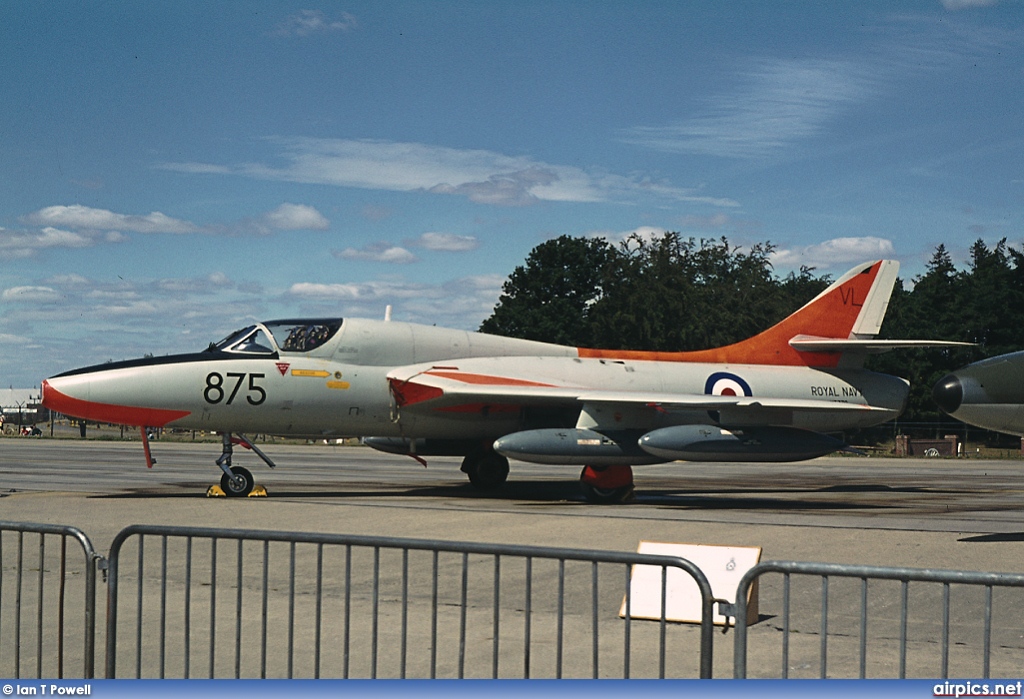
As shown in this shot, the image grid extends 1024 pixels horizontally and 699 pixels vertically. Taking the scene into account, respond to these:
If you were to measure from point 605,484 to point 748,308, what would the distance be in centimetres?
5570

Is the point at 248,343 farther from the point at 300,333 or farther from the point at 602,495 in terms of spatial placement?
the point at 602,495

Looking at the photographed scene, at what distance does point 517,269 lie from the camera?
283 feet

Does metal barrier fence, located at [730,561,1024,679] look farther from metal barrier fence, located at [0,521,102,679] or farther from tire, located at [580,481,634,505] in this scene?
tire, located at [580,481,634,505]

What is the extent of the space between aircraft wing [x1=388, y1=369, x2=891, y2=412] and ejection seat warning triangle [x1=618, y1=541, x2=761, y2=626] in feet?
32.1

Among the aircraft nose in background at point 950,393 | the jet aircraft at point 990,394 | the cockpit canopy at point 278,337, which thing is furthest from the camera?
the cockpit canopy at point 278,337

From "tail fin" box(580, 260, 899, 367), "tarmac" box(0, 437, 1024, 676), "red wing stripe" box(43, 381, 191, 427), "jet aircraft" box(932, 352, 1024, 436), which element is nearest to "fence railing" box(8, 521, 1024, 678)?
"tarmac" box(0, 437, 1024, 676)

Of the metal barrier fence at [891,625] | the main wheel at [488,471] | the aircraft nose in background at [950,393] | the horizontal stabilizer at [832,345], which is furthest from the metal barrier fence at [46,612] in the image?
the horizontal stabilizer at [832,345]

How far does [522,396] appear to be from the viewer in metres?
A: 18.1

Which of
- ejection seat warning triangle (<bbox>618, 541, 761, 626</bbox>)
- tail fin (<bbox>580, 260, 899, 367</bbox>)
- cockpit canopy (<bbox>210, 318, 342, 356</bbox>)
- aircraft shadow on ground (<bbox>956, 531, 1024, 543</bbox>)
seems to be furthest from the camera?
tail fin (<bbox>580, 260, 899, 367</bbox>)

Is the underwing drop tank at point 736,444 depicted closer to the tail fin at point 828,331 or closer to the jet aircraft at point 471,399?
the jet aircraft at point 471,399

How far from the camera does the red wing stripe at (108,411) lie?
16.8m

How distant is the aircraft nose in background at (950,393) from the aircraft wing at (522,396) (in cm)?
414

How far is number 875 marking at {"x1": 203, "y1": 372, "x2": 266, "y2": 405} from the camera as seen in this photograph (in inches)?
685

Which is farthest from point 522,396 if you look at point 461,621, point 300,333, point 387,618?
point 461,621
